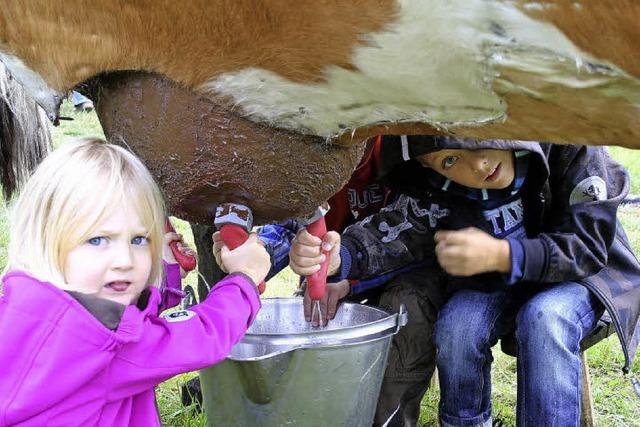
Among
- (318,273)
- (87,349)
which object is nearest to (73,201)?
(87,349)

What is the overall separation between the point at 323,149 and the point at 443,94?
0.20 m

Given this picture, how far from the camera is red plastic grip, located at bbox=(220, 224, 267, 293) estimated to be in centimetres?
105

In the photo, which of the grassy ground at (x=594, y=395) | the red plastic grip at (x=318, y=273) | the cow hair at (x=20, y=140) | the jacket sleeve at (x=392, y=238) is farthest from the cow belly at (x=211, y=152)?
the cow hair at (x=20, y=140)

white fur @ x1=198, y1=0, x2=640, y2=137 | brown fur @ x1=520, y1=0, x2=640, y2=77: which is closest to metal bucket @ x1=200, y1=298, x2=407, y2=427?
white fur @ x1=198, y1=0, x2=640, y2=137

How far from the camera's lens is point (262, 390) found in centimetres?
145

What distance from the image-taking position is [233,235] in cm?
107

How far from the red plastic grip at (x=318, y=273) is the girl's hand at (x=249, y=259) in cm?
13

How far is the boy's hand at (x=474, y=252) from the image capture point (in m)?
1.54

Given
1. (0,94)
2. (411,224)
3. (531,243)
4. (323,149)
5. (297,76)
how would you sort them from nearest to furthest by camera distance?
1. (297,76)
2. (323,149)
3. (531,243)
4. (411,224)
5. (0,94)

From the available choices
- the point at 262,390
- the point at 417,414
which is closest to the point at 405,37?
the point at 262,390

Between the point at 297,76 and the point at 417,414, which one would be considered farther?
the point at 417,414

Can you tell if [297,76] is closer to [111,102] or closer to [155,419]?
[111,102]

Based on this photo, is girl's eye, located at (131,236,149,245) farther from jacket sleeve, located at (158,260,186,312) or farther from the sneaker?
the sneaker

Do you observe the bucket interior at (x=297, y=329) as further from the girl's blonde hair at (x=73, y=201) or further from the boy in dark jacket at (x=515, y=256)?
the girl's blonde hair at (x=73, y=201)
